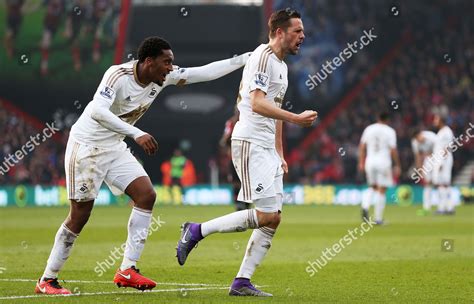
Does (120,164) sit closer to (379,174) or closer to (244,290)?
(244,290)


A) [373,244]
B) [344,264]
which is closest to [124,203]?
[373,244]

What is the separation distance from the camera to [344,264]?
1325cm

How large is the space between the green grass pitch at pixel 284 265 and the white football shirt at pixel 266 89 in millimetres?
1480

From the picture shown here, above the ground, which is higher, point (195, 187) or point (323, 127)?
point (323, 127)

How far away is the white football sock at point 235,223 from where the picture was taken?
9367 millimetres

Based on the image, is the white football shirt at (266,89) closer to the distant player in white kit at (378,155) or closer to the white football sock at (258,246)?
the white football sock at (258,246)

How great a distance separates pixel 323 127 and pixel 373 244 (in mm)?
24484

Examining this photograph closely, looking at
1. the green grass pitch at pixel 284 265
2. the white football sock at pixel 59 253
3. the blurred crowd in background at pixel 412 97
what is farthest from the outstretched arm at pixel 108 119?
the blurred crowd in background at pixel 412 97

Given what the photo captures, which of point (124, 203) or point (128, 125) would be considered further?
point (124, 203)

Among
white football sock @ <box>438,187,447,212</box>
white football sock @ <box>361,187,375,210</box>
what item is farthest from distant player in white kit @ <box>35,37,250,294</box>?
white football sock @ <box>438,187,447,212</box>

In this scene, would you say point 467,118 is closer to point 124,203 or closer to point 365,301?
point 124,203

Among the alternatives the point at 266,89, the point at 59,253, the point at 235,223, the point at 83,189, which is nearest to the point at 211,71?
the point at 266,89

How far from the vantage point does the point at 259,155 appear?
9.38 m

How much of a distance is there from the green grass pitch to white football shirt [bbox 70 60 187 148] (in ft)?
4.69
